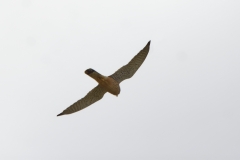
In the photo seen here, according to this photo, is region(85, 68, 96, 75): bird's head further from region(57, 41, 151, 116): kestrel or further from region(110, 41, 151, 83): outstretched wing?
region(110, 41, 151, 83): outstretched wing

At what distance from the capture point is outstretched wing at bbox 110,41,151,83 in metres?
23.8

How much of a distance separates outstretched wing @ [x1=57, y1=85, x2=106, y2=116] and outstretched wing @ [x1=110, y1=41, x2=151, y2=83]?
1.09 meters

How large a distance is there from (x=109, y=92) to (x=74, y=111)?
6.31 ft

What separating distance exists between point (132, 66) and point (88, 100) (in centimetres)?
274

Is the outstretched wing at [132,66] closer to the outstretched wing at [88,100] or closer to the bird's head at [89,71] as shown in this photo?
the outstretched wing at [88,100]

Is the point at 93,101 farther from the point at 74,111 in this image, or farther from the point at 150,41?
the point at 150,41

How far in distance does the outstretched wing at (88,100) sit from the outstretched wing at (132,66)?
1.09m

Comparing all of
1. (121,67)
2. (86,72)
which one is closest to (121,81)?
(121,67)

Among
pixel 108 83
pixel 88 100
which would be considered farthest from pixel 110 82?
pixel 88 100

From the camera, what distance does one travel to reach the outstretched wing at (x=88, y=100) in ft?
76.3

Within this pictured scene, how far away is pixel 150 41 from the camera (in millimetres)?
24250

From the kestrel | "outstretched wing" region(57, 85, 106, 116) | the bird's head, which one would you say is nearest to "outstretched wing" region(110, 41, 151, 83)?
the kestrel

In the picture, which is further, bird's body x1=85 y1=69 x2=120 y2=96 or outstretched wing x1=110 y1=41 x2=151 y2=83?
outstretched wing x1=110 y1=41 x2=151 y2=83

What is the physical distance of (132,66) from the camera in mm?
24031
